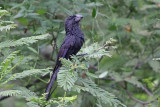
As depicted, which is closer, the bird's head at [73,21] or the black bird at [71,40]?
the black bird at [71,40]

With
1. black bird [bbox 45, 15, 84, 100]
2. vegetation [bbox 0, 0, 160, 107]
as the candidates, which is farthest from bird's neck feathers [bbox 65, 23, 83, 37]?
vegetation [bbox 0, 0, 160, 107]

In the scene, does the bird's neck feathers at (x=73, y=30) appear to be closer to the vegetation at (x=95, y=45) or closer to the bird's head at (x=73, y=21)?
the bird's head at (x=73, y=21)

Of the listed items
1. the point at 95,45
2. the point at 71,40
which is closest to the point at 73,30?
the point at 71,40

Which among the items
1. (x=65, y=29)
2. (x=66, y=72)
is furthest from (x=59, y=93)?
(x=66, y=72)

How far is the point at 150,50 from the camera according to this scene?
436cm

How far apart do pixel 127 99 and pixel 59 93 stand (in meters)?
1.10

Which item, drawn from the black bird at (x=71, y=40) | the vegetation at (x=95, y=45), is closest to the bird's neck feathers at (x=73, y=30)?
the black bird at (x=71, y=40)

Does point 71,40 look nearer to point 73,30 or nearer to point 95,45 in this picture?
point 73,30

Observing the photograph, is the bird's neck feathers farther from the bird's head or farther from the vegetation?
the vegetation

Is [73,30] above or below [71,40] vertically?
above

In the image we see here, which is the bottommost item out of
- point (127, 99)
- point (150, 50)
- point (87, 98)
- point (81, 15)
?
point (127, 99)

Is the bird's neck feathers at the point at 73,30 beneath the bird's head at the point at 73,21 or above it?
beneath

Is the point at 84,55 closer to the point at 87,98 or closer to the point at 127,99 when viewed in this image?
the point at 87,98

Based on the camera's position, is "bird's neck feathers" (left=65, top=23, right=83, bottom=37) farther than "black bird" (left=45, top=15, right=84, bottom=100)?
Yes
